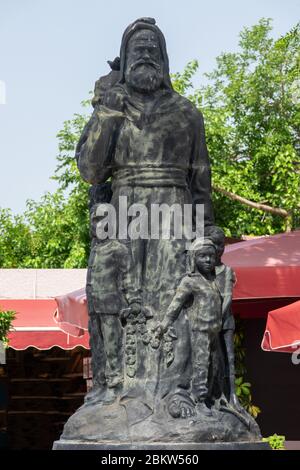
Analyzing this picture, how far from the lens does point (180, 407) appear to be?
7.45 m

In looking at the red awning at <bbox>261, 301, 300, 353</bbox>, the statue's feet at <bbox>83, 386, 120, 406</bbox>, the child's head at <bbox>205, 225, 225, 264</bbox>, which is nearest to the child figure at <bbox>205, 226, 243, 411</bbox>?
the child's head at <bbox>205, 225, 225, 264</bbox>

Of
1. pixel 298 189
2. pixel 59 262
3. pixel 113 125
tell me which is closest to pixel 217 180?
pixel 298 189

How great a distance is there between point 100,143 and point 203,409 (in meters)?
1.88

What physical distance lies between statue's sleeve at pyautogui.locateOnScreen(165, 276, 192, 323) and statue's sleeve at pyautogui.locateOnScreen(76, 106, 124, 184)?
959mm

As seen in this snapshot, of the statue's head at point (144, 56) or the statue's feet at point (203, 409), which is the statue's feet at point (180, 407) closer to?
the statue's feet at point (203, 409)

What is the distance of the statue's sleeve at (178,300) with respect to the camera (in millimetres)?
7684

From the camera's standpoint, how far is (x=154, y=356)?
766cm

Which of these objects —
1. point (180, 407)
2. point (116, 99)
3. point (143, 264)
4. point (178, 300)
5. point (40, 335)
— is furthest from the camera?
point (40, 335)

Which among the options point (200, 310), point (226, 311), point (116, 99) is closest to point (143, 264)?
point (200, 310)

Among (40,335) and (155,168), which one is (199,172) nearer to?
(155,168)

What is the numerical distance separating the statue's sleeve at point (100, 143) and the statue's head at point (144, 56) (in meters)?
0.26

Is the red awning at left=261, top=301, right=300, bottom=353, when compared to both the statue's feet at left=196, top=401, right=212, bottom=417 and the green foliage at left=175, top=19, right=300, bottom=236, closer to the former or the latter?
the statue's feet at left=196, top=401, right=212, bottom=417

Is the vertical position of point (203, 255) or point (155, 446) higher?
point (203, 255)
